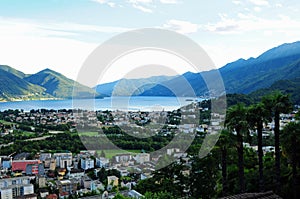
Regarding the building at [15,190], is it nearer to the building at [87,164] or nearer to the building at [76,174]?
the building at [76,174]

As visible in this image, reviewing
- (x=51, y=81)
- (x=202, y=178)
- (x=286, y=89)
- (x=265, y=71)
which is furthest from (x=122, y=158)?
(x=51, y=81)

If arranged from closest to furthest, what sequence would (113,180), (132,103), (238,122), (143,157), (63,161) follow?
1. (238,122)
2. (132,103)
3. (113,180)
4. (143,157)
5. (63,161)

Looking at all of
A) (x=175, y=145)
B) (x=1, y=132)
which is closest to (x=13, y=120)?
(x=1, y=132)

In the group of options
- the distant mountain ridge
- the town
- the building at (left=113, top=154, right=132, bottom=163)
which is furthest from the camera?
the distant mountain ridge

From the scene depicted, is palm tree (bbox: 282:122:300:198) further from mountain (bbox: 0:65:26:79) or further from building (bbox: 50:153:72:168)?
mountain (bbox: 0:65:26:79)

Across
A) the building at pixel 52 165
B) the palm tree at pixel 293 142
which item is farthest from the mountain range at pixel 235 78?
the palm tree at pixel 293 142

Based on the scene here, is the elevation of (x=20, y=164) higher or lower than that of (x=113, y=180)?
lower

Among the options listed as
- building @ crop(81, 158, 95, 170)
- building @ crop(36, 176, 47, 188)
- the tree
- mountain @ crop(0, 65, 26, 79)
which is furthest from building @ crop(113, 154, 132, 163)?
mountain @ crop(0, 65, 26, 79)

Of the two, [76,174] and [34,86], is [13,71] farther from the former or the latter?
[76,174]

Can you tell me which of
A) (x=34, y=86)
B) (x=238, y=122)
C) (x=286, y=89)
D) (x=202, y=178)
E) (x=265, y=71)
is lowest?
(x=202, y=178)
